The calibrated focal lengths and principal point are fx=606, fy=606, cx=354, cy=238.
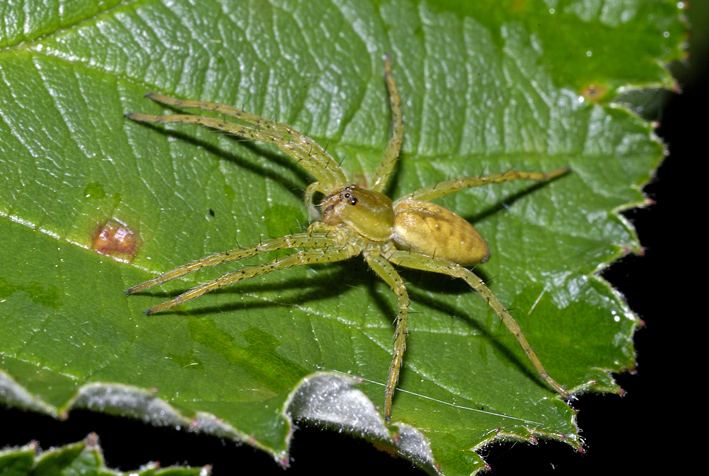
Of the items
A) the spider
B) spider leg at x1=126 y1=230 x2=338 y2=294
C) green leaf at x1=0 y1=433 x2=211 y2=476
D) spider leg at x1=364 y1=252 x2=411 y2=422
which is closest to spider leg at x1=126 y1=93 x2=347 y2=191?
the spider

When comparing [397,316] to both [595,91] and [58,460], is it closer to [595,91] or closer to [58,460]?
[58,460]

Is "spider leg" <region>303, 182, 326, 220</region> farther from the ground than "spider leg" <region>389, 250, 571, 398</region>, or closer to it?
farther from the ground

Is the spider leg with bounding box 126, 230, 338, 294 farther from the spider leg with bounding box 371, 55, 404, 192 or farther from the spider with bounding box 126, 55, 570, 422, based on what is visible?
the spider leg with bounding box 371, 55, 404, 192

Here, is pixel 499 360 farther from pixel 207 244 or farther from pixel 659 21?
pixel 659 21

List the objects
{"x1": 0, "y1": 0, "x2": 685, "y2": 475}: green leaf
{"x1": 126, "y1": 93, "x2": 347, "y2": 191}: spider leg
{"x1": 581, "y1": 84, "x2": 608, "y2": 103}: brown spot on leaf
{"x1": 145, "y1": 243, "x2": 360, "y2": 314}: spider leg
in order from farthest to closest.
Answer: {"x1": 581, "y1": 84, "x2": 608, "y2": 103}: brown spot on leaf, {"x1": 126, "y1": 93, "x2": 347, "y2": 191}: spider leg, {"x1": 145, "y1": 243, "x2": 360, "y2": 314}: spider leg, {"x1": 0, "y1": 0, "x2": 685, "y2": 475}: green leaf

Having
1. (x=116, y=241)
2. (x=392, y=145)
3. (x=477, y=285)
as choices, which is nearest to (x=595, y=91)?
(x=392, y=145)

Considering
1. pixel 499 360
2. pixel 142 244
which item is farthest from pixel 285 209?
pixel 499 360

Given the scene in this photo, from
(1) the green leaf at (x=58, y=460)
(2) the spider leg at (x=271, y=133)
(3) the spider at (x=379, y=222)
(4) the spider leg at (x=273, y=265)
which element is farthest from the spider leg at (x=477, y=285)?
(1) the green leaf at (x=58, y=460)
